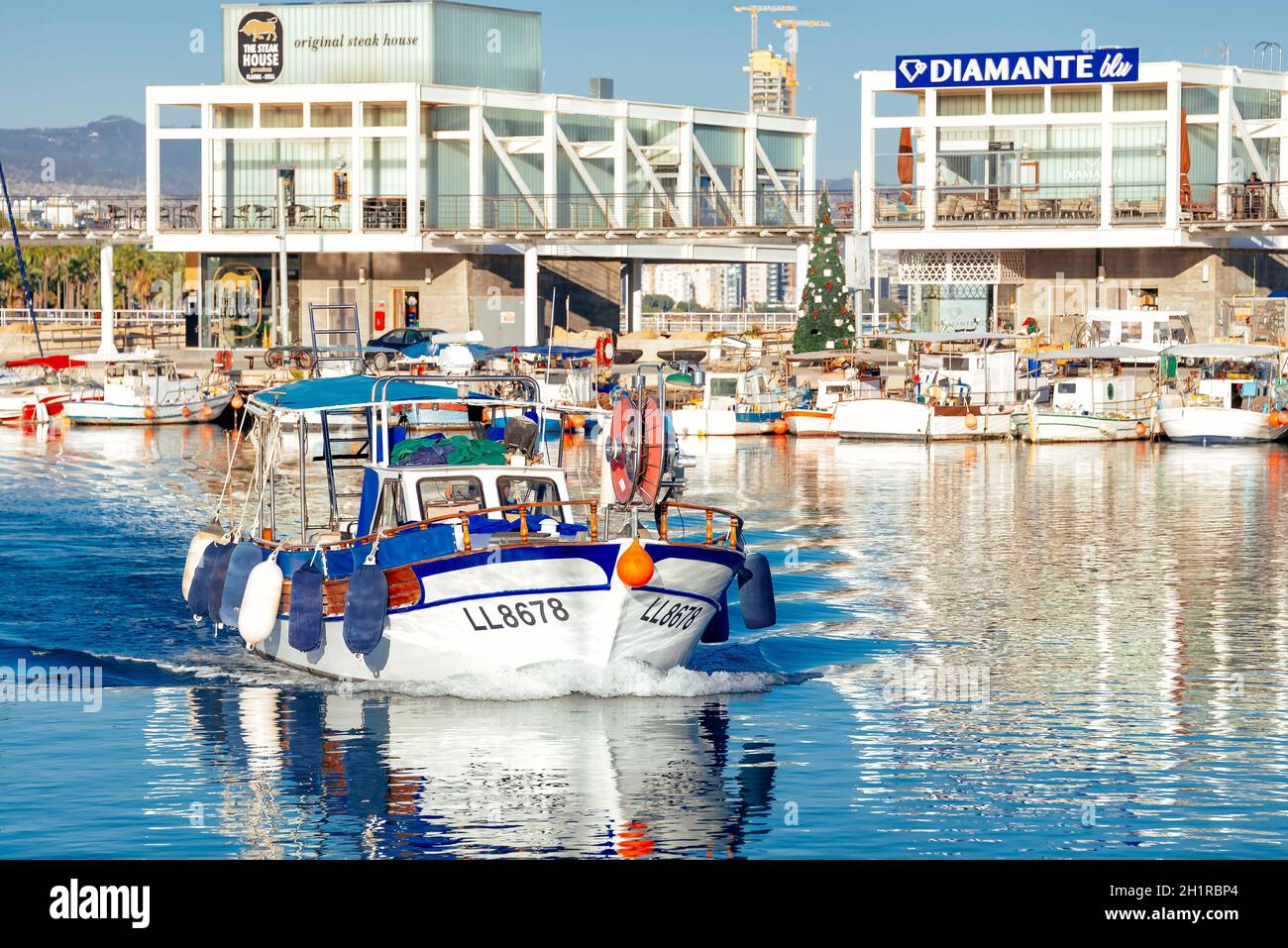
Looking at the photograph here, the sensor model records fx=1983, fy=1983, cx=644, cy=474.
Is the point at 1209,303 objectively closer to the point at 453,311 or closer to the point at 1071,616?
the point at 453,311

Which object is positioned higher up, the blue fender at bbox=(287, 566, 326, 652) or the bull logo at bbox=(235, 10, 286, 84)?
the bull logo at bbox=(235, 10, 286, 84)

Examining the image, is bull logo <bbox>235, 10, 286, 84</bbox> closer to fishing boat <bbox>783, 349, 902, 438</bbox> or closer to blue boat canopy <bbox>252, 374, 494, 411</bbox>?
fishing boat <bbox>783, 349, 902, 438</bbox>

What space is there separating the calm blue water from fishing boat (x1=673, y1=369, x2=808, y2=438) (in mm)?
35744

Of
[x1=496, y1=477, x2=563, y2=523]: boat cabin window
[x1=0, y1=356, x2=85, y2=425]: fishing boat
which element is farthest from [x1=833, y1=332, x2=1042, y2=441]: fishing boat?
[x1=496, y1=477, x2=563, y2=523]: boat cabin window

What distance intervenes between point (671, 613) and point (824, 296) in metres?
70.3

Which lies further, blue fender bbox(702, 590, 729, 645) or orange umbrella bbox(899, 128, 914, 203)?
orange umbrella bbox(899, 128, 914, 203)

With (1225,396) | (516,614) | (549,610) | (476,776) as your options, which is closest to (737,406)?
(1225,396)

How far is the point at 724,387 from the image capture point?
257ft

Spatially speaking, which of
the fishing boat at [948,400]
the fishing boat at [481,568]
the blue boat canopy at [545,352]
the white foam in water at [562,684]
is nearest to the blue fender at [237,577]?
the fishing boat at [481,568]

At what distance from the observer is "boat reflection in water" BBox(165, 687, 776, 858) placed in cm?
1841
